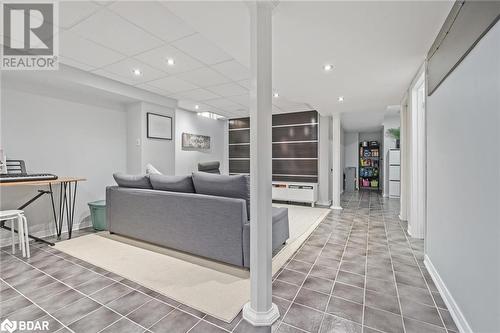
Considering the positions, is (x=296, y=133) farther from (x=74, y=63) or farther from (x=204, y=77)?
(x=74, y=63)

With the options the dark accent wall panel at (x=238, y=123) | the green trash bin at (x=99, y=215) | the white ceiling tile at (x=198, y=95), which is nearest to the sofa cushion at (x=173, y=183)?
the green trash bin at (x=99, y=215)

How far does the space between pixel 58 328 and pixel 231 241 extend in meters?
1.40

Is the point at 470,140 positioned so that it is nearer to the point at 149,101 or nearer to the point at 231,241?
Result: the point at 231,241

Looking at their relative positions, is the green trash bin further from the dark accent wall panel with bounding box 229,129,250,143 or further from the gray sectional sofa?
the dark accent wall panel with bounding box 229,129,250,143

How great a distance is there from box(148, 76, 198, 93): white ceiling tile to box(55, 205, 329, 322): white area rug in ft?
8.28

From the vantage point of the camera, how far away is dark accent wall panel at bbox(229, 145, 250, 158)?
21.9ft

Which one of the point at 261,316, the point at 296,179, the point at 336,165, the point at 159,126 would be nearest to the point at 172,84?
the point at 159,126

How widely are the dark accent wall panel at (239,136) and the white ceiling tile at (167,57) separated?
359 cm

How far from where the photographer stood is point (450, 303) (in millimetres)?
1657

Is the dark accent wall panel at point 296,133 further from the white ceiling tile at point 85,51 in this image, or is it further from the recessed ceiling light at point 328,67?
the white ceiling tile at point 85,51

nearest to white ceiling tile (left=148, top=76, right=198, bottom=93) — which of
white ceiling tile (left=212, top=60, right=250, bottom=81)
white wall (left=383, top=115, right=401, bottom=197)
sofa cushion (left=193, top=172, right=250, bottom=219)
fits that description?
white ceiling tile (left=212, top=60, right=250, bottom=81)

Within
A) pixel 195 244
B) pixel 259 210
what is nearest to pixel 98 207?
pixel 195 244

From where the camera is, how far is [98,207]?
3.54 m

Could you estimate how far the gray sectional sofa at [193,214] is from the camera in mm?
2279
